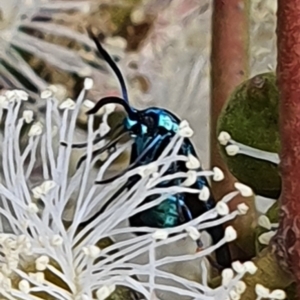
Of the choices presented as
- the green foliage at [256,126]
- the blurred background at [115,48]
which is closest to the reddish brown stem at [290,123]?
the green foliage at [256,126]

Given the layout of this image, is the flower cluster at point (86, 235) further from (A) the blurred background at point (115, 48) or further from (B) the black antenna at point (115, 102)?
(A) the blurred background at point (115, 48)

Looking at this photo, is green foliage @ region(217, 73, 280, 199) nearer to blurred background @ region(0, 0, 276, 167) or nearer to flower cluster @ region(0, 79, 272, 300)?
flower cluster @ region(0, 79, 272, 300)

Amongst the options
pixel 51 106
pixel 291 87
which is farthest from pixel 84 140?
pixel 291 87

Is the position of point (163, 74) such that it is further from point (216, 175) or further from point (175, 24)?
point (216, 175)

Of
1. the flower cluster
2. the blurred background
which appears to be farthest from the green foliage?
the blurred background

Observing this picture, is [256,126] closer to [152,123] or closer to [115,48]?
[152,123]

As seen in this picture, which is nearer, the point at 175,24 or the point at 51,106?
the point at 51,106
